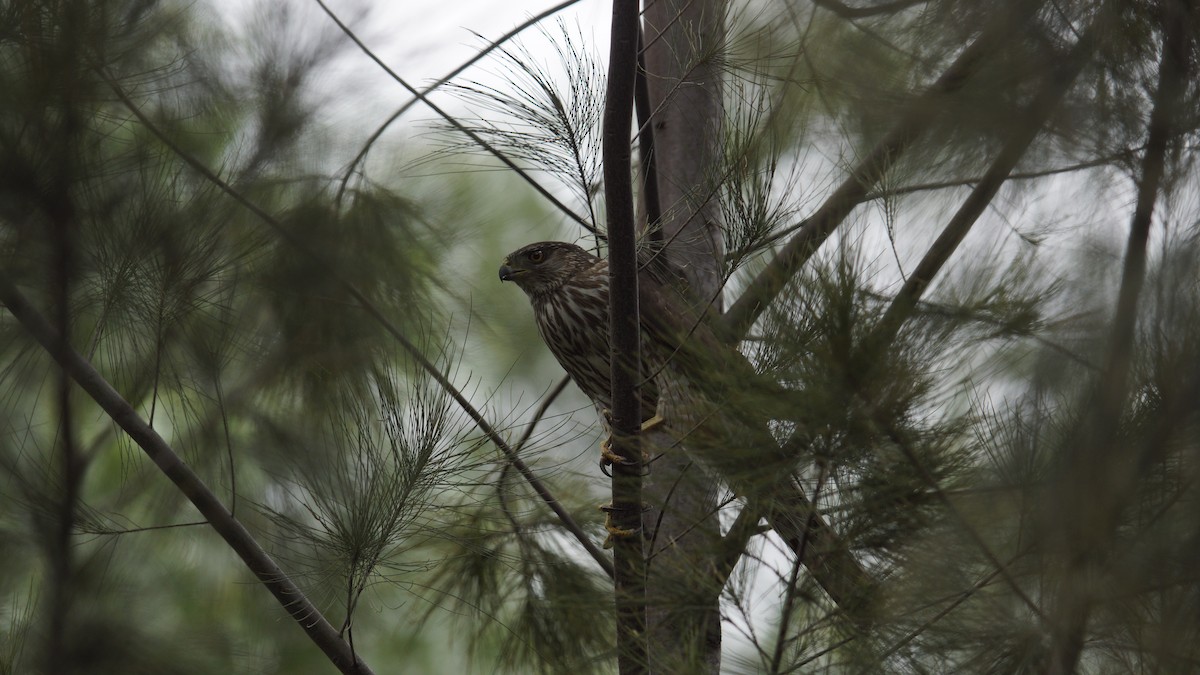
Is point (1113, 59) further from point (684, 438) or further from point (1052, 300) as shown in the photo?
point (684, 438)

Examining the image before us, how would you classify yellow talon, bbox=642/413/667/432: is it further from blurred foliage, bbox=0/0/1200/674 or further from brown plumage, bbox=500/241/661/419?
brown plumage, bbox=500/241/661/419

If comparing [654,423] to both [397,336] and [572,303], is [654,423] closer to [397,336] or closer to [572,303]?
[397,336]

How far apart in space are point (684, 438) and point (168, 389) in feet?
5.57

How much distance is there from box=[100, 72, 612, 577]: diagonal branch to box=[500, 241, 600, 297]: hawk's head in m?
0.64

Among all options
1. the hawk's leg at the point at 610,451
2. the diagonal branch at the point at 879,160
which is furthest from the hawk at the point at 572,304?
the diagonal branch at the point at 879,160

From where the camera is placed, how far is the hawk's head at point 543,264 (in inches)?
148

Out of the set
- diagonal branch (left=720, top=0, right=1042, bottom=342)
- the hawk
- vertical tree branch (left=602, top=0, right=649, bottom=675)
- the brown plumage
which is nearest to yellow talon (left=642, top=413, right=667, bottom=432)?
vertical tree branch (left=602, top=0, right=649, bottom=675)

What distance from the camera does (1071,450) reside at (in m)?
1.42

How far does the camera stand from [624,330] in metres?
→ 2.20

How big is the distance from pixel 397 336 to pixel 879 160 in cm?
123

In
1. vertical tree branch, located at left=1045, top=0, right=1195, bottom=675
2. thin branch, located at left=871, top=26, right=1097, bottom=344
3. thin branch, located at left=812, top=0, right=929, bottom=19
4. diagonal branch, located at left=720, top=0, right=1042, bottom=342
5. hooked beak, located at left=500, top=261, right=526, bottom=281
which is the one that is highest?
hooked beak, located at left=500, top=261, right=526, bottom=281

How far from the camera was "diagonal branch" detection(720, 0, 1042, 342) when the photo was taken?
1.67m

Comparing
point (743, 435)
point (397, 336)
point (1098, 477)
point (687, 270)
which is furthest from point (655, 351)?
point (1098, 477)

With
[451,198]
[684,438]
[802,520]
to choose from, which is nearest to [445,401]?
[684,438]
